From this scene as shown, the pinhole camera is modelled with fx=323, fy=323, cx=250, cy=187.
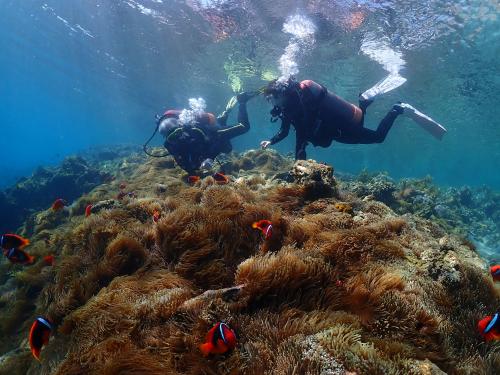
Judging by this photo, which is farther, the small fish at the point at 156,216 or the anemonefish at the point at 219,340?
the small fish at the point at 156,216

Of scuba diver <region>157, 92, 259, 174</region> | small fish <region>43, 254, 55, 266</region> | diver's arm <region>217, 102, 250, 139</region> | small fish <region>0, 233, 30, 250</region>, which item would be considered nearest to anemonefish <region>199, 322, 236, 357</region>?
small fish <region>0, 233, 30, 250</region>

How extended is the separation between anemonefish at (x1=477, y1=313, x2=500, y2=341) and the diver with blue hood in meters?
6.95

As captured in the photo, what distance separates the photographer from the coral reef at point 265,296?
7.34ft

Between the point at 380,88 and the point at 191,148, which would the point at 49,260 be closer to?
the point at 191,148

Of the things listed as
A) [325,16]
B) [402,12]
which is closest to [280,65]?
[325,16]

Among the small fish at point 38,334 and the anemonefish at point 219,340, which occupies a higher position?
the anemonefish at point 219,340

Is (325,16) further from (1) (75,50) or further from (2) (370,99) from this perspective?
(1) (75,50)

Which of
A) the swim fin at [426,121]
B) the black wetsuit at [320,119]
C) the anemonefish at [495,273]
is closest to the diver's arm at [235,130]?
the black wetsuit at [320,119]

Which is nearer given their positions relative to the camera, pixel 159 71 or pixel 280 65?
pixel 280 65

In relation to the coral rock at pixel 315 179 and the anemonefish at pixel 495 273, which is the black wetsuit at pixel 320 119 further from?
the anemonefish at pixel 495 273

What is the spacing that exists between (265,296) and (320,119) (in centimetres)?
616

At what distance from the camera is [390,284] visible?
9.48 ft

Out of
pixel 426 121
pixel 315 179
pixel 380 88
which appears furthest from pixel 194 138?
pixel 426 121

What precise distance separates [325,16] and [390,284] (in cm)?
1606
